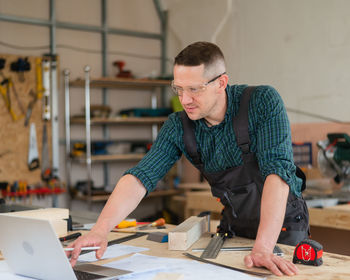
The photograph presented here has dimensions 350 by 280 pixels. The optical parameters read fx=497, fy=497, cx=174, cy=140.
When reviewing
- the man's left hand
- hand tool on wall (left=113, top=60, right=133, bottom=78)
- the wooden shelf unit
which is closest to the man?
the man's left hand

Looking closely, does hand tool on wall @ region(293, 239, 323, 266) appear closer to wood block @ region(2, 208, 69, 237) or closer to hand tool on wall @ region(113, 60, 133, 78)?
wood block @ region(2, 208, 69, 237)

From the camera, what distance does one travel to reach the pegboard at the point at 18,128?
5199mm

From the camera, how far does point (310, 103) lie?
4656 millimetres

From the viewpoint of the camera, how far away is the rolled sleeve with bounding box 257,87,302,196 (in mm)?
1723

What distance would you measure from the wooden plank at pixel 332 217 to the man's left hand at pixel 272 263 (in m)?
1.69

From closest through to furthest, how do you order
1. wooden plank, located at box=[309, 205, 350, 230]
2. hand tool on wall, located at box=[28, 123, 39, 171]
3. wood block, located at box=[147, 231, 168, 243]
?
wood block, located at box=[147, 231, 168, 243]
wooden plank, located at box=[309, 205, 350, 230]
hand tool on wall, located at box=[28, 123, 39, 171]

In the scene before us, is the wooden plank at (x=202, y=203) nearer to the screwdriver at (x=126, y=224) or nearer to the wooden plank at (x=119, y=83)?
the screwdriver at (x=126, y=224)

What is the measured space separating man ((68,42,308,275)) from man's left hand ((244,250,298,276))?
24 cm

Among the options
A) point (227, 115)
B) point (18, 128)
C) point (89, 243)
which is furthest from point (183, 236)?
point (18, 128)

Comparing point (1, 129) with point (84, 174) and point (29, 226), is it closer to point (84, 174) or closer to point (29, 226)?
point (84, 174)

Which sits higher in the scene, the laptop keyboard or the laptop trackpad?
the laptop keyboard

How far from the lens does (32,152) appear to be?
530cm

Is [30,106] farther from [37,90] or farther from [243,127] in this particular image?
[243,127]

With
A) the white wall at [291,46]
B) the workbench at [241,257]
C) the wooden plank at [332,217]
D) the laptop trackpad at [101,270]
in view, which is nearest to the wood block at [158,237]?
the workbench at [241,257]
